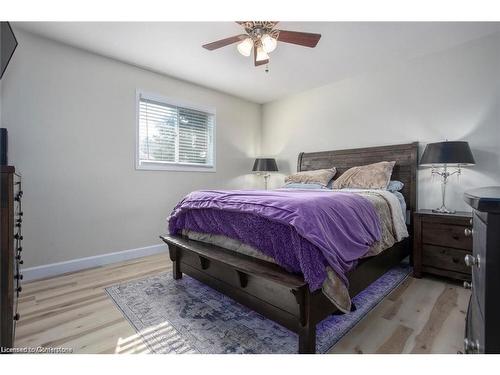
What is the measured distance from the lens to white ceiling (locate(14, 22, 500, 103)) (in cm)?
230

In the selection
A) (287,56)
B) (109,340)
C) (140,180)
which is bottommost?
(109,340)

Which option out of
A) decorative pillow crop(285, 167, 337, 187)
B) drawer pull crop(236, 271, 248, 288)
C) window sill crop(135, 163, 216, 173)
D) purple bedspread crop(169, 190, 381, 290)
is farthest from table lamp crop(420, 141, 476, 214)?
window sill crop(135, 163, 216, 173)

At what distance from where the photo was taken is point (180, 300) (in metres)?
1.97

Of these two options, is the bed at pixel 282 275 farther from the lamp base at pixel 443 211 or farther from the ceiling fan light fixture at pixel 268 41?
the ceiling fan light fixture at pixel 268 41

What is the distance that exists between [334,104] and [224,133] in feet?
5.85

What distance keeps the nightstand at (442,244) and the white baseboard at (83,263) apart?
3.08 meters

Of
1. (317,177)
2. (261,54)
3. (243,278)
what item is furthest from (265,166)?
(243,278)

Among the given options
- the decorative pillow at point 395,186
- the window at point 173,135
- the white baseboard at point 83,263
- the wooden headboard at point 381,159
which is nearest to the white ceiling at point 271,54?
the window at point 173,135

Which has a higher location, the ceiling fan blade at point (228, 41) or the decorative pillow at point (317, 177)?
the ceiling fan blade at point (228, 41)

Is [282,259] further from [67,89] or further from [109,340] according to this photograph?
[67,89]

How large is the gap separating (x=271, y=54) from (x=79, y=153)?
243 cm

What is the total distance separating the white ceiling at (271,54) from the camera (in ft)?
7.56

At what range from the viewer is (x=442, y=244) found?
2.30 metres
